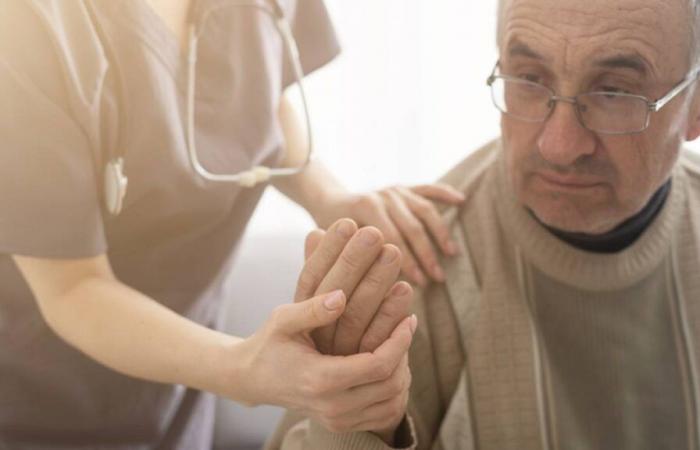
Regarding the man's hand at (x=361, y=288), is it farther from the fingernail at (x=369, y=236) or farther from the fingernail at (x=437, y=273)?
the fingernail at (x=437, y=273)

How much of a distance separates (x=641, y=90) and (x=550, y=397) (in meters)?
0.43

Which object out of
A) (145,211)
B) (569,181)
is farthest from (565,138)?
(145,211)

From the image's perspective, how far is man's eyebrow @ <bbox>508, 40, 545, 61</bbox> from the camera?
1.08 metres

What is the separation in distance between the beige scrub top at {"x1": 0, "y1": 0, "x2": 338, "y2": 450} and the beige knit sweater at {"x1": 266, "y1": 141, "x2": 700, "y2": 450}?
30 cm

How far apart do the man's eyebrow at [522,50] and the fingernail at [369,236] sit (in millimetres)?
371

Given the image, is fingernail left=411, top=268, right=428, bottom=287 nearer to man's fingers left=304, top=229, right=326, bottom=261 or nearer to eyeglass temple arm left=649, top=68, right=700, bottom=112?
man's fingers left=304, top=229, right=326, bottom=261

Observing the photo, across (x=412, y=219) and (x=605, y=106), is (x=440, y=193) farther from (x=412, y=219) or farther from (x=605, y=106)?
(x=605, y=106)

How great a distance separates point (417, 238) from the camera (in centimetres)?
121

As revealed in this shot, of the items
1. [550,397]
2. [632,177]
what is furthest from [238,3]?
[550,397]

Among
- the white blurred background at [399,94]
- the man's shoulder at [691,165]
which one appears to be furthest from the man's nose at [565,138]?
the white blurred background at [399,94]

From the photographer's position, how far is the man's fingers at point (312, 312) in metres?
0.86

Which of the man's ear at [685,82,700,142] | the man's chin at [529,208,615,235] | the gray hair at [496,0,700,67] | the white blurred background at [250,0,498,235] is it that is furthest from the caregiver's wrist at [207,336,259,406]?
the white blurred background at [250,0,498,235]

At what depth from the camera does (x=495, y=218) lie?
49.9 inches

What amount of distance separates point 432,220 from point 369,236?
379 millimetres
